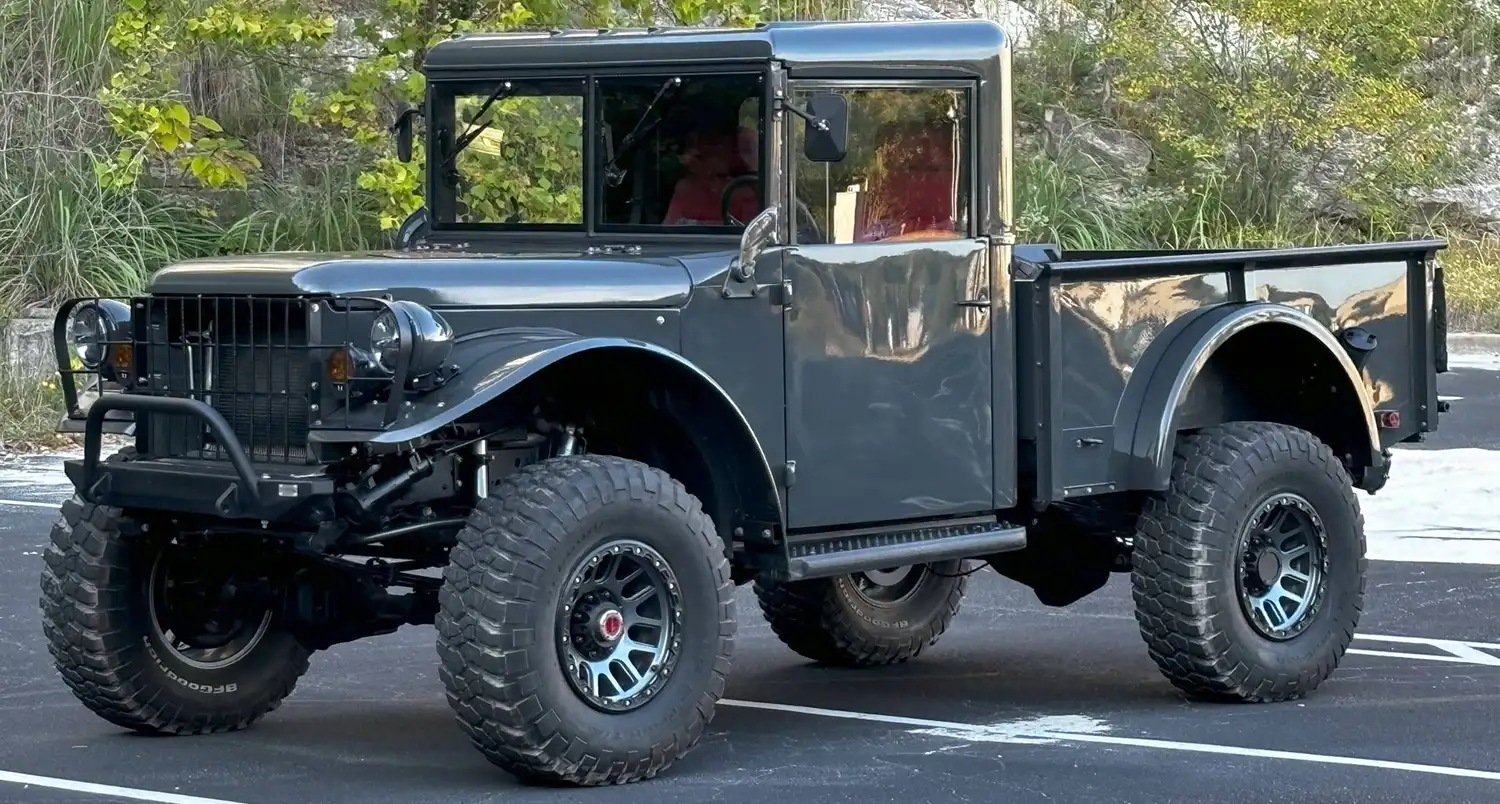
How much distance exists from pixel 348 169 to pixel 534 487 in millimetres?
13859

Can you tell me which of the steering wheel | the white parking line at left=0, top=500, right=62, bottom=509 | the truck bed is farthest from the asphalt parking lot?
the white parking line at left=0, top=500, right=62, bottom=509

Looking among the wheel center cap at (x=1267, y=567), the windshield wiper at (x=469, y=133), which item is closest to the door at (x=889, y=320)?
the wheel center cap at (x=1267, y=567)

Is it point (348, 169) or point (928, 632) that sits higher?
point (348, 169)

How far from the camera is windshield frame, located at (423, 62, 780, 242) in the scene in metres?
6.67

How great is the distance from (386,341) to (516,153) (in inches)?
57.0

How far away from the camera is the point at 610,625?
239 inches

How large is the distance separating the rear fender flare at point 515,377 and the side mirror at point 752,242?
1.17 feet

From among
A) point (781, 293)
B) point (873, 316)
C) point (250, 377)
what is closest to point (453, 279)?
point (250, 377)

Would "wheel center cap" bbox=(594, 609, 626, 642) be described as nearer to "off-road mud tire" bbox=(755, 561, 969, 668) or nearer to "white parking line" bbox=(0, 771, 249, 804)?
"white parking line" bbox=(0, 771, 249, 804)

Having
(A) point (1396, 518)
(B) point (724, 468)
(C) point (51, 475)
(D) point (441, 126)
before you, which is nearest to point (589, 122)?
(D) point (441, 126)

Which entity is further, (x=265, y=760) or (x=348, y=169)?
(x=348, y=169)

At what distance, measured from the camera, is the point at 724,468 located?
6578 millimetres

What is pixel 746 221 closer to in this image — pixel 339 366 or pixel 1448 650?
pixel 339 366

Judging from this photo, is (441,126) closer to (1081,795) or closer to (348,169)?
(1081,795)
